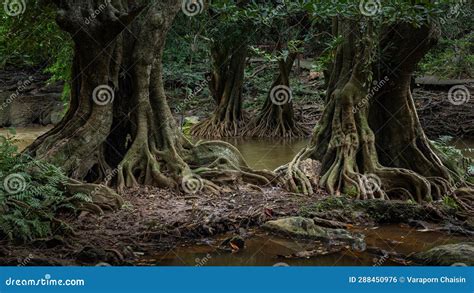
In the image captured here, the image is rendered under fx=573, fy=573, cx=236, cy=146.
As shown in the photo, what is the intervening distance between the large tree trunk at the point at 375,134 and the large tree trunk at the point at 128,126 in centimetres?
113

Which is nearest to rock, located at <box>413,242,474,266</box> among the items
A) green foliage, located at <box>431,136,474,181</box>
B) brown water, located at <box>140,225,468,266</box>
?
brown water, located at <box>140,225,468,266</box>

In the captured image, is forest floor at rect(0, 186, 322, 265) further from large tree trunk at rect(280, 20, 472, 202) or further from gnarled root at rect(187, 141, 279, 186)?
large tree trunk at rect(280, 20, 472, 202)

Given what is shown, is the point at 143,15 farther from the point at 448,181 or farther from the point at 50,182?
the point at 448,181

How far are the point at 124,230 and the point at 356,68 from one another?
472 cm

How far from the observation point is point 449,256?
5312mm

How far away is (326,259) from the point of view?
5641 millimetres

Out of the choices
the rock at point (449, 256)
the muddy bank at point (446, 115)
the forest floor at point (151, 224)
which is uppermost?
the muddy bank at point (446, 115)

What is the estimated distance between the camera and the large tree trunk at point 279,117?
18.0m

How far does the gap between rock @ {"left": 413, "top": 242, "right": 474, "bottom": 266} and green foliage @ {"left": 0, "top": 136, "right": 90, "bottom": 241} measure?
371 centimetres

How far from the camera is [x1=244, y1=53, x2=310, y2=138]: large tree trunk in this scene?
1803 centimetres

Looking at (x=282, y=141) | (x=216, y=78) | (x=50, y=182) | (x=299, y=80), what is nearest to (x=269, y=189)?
(x=50, y=182)

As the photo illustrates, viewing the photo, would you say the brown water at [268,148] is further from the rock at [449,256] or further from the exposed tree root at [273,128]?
the rock at [449,256]

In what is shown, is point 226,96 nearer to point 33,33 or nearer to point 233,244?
point 33,33

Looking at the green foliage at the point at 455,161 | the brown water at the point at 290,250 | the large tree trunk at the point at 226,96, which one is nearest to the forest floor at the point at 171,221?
the brown water at the point at 290,250
